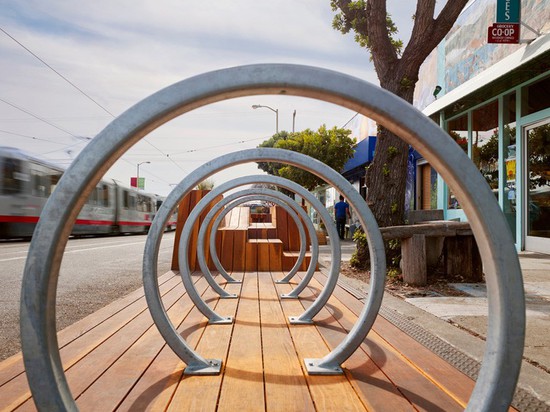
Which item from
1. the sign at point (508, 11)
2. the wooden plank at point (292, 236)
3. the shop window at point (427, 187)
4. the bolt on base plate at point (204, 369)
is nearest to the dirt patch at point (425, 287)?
the wooden plank at point (292, 236)

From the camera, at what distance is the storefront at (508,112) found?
8688mm

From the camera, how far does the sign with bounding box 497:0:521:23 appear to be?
8.77 metres

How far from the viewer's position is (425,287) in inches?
200

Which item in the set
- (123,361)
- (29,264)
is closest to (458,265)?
(123,361)

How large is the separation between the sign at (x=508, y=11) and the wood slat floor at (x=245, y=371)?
802cm

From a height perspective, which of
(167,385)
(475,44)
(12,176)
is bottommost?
(167,385)

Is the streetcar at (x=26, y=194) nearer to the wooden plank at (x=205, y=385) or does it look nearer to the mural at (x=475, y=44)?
the wooden plank at (x=205, y=385)

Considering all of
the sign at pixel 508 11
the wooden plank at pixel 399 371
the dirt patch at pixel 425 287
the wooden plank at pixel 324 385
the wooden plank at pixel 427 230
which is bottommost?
the wooden plank at pixel 324 385

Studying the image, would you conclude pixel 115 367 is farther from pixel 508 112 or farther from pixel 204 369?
pixel 508 112

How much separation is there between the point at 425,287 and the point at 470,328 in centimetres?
196

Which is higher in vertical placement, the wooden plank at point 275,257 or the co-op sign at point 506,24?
the co-op sign at point 506,24

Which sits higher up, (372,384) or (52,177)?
(52,177)

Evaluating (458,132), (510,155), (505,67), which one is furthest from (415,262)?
(458,132)

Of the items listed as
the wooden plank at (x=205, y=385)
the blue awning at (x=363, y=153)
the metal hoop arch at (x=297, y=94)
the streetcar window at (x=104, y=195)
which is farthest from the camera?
the streetcar window at (x=104, y=195)
